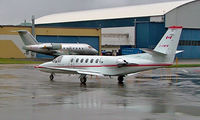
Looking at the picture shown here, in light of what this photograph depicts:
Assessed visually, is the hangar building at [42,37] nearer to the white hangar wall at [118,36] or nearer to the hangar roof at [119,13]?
the white hangar wall at [118,36]

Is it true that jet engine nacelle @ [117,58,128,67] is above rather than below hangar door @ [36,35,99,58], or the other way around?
below

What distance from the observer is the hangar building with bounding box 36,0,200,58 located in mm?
83188

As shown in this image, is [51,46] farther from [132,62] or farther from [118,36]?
[132,62]

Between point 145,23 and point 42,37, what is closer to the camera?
point 42,37

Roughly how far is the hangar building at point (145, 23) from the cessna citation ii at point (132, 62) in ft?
172

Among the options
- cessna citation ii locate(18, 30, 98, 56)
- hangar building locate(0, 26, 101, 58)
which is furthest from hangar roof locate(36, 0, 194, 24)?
cessna citation ii locate(18, 30, 98, 56)

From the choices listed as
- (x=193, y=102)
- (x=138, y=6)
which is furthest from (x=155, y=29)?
(x=193, y=102)

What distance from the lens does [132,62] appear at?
26656 millimetres

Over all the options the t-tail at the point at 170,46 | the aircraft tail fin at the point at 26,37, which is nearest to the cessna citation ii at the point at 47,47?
the aircraft tail fin at the point at 26,37

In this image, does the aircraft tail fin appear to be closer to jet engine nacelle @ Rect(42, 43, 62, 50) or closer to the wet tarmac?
jet engine nacelle @ Rect(42, 43, 62, 50)

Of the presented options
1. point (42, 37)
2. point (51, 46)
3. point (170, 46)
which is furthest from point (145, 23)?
point (170, 46)

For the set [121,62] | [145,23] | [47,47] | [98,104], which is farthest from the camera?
[145,23]

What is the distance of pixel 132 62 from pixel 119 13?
72.7 metres

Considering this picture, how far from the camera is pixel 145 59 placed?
2659 centimetres
